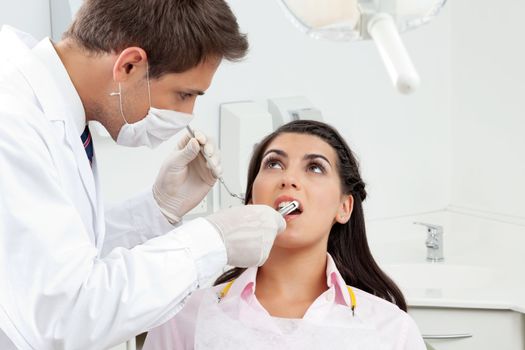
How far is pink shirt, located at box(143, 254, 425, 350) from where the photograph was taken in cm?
184

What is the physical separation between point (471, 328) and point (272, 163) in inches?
34.0

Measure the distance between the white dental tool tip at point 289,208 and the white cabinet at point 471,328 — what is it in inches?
30.0

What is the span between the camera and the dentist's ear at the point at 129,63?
1.59 meters

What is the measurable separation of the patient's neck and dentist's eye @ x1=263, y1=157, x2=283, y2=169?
19 cm

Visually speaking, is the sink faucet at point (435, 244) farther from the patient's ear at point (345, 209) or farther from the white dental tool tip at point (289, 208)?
the white dental tool tip at point (289, 208)

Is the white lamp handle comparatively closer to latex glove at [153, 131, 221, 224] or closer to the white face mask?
the white face mask

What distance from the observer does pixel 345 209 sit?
205 cm

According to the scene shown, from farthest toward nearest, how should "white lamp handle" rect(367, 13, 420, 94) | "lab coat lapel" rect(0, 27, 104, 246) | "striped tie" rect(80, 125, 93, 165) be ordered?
"striped tie" rect(80, 125, 93, 165) < "lab coat lapel" rect(0, 27, 104, 246) < "white lamp handle" rect(367, 13, 420, 94)

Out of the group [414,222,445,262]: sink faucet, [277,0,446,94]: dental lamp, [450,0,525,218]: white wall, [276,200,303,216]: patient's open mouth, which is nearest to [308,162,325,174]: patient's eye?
[276,200,303,216]: patient's open mouth

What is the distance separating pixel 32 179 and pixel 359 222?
0.92 meters

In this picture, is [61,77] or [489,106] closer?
[61,77]

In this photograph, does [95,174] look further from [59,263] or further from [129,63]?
[59,263]

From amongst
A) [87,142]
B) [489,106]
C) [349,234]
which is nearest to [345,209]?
[349,234]

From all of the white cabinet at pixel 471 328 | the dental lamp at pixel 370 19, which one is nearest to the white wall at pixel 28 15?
the white cabinet at pixel 471 328
